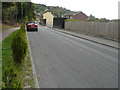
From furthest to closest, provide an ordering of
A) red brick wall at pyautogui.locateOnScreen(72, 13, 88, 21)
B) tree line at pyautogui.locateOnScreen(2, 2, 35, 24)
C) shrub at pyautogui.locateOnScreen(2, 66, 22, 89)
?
red brick wall at pyautogui.locateOnScreen(72, 13, 88, 21)
tree line at pyautogui.locateOnScreen(2, 2, 35, 24)
shrub at pyautogui.locateOnScreen(2, 66, 22, 89)

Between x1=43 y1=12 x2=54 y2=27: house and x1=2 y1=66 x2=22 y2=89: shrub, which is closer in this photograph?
x1=2 y1=66 x2=22 y2=89: shrub

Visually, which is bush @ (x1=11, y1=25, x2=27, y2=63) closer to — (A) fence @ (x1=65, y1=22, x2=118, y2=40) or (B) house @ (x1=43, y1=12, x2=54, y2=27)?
(A) fence @ (x1=65, y1=22, x2=118, y2=40)

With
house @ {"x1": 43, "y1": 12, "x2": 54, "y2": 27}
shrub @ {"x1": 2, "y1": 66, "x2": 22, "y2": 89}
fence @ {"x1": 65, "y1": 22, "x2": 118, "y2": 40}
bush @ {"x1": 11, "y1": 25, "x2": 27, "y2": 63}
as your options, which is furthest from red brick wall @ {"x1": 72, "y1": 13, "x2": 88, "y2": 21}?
shrub @ {"x1": 2, "y1": 66, "x2": 22, "y2": 89}

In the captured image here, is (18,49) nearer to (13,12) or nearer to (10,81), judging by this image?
(10,81)

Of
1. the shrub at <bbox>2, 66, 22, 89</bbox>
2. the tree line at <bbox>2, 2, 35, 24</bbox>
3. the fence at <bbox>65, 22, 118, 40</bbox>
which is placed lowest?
the shrub at <bbox>2, 66, 22, 89</bbox>

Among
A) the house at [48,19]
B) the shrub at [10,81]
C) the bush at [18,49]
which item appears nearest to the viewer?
the shrub at [10,81]

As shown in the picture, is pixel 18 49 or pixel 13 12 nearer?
pixel 18 49

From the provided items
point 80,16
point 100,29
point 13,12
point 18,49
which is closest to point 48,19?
point 80,16

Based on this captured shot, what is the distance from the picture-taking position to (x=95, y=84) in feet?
14.0

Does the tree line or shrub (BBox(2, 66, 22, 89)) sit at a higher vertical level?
the tree line

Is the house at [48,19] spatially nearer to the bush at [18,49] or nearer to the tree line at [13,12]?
the tree line at [13,12]

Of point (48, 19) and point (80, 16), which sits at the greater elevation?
point (80, 16)

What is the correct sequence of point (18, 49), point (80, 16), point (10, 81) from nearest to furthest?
point (10, 81) → point (18, 49) → point (80, 16)

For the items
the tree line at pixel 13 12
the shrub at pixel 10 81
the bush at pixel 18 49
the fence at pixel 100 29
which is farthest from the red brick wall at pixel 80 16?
the shrub at pixel 10 81
